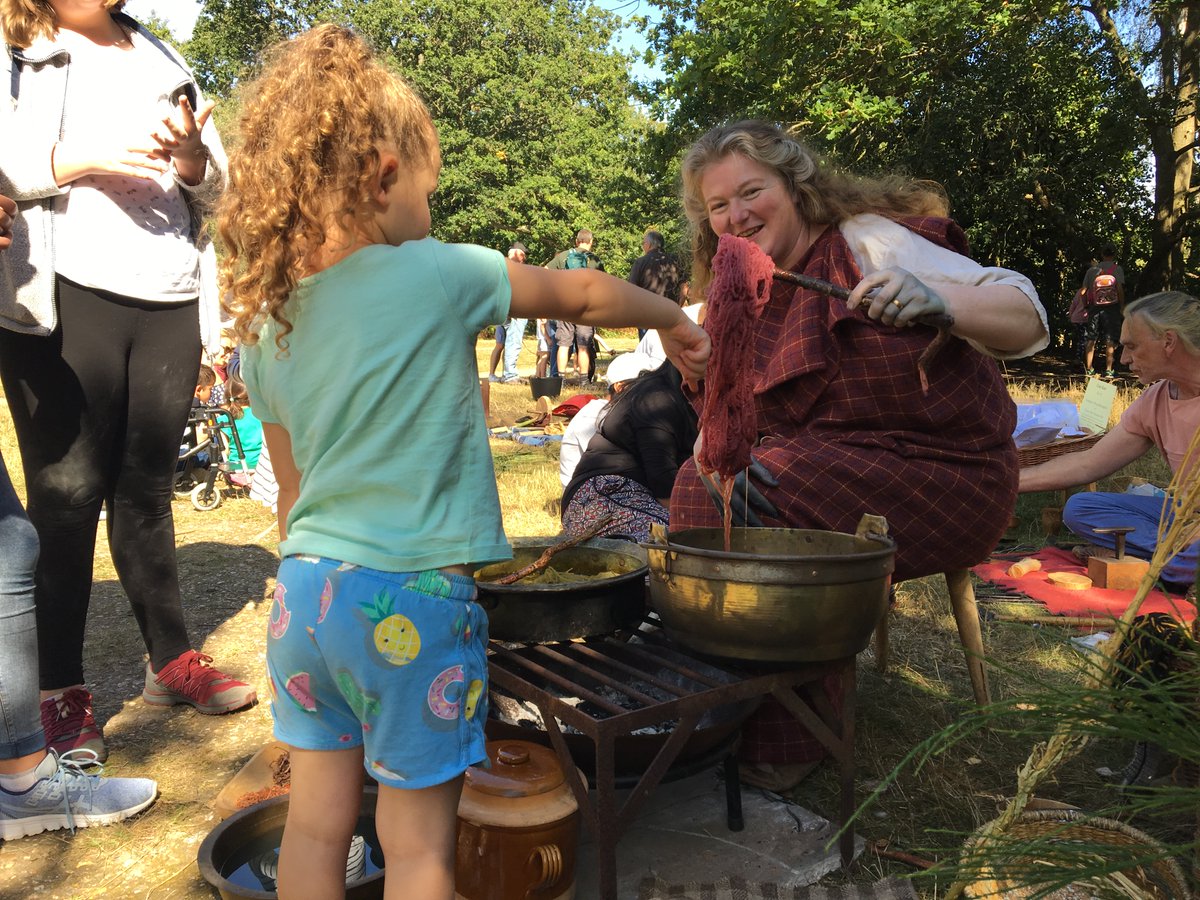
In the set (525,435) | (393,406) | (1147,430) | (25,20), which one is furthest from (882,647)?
(525,435)

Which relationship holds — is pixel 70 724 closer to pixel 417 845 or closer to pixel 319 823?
pixel 319 823

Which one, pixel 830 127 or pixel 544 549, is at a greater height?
pixel 830 127

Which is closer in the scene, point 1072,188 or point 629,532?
point 629,532

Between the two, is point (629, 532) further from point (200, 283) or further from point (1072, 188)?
point (1072, 188)

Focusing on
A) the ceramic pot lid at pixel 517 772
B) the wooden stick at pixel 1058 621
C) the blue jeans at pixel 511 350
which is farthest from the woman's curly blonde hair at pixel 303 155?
the blue jeans at pixel 511 350

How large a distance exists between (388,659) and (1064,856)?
110 cm

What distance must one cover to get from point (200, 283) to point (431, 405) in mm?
1727

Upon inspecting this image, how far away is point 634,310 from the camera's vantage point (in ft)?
6.01

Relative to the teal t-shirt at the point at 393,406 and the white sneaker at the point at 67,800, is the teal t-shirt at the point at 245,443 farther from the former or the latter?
the teal t-shirt at the point at 393,406

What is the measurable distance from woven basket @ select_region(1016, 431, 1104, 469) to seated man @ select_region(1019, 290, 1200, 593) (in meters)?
0.78

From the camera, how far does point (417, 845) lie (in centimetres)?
162

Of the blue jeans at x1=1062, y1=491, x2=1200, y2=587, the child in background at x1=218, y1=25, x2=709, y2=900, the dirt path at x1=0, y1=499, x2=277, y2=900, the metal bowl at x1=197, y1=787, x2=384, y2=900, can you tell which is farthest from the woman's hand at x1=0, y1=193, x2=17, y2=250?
the blue jeans at x1=1062, y1=491, x2=1200, y2=587

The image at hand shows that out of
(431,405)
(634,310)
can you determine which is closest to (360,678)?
(431,405)

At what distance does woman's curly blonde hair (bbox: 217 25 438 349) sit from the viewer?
1.63 metres
